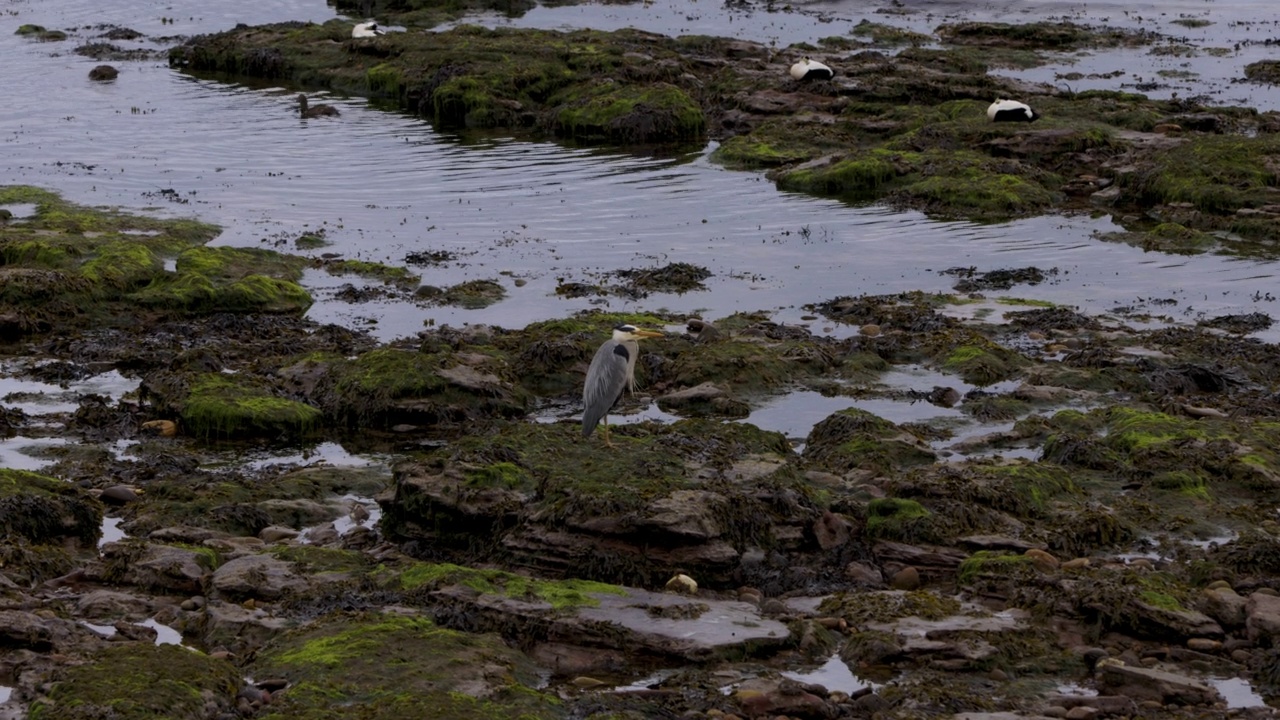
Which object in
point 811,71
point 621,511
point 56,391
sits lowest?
point 56,391

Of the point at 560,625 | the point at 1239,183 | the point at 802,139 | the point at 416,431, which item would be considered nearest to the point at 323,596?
the point at 560,625

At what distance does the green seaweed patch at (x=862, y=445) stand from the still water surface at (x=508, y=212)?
4936 millimetres

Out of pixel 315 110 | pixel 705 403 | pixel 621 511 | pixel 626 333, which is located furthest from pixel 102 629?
pixel 315 110

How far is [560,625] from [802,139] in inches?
956

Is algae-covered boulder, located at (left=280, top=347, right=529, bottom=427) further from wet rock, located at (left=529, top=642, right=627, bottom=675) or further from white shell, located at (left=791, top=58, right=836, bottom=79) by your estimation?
white shell, located at (left=791, top=58, right=836, bottom=79)

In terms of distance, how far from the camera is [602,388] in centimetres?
1452

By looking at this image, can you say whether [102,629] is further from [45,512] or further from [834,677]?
[834,677]

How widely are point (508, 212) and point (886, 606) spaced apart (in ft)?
57.9

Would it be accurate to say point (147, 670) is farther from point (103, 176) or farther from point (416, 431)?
point (103, 176)

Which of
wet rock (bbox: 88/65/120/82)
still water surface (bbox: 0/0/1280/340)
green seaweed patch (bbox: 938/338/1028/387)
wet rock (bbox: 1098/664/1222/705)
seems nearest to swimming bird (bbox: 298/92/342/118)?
still water surface (bbox: 0/0/1280/340)

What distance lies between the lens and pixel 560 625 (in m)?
10.7

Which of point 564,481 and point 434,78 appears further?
point 434,78

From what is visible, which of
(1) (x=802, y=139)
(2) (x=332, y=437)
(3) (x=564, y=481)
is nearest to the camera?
(3) (x=564, y=481)

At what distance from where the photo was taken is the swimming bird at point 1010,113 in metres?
32.8
